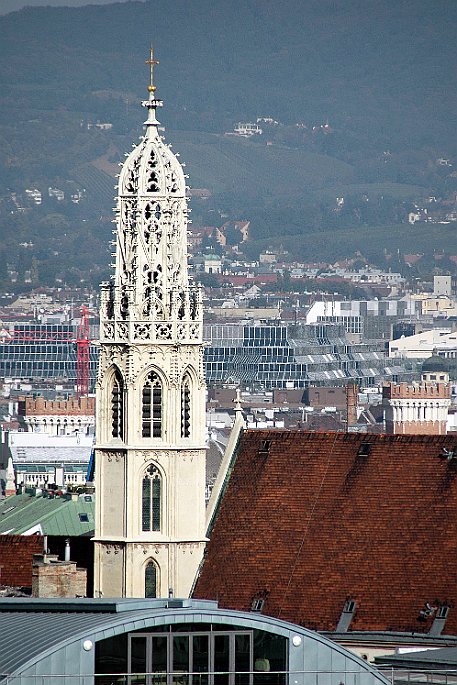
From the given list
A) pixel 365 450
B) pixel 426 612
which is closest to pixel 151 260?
pixel 365 450

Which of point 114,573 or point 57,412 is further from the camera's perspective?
point 57,412

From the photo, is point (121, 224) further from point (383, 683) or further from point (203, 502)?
point (383, 683)

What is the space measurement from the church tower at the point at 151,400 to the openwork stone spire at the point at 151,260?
1cm

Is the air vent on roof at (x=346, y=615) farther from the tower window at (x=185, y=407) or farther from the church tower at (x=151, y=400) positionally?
the tower window at (x=185, y=407)

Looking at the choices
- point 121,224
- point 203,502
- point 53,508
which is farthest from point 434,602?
point 53,508

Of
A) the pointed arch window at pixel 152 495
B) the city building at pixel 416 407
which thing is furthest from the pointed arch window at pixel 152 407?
the city building at pixel 416 407

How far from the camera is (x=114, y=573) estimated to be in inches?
1528

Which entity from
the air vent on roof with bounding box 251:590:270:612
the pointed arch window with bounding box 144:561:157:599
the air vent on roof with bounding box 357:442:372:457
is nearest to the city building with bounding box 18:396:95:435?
the pointed arch window with bounding box 144:561:157:599

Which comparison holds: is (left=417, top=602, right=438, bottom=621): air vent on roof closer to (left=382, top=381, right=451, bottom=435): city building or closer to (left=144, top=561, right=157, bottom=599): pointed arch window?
(left=144, top=561, right=157, bottom=599): pointed arch window

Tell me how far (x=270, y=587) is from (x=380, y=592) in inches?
62.1

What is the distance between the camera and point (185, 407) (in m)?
38.9

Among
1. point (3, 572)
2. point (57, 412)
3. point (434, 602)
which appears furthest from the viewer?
point (57, 412)

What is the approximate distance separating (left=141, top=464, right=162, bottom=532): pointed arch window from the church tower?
1 centimetres

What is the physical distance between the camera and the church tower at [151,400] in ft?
127
